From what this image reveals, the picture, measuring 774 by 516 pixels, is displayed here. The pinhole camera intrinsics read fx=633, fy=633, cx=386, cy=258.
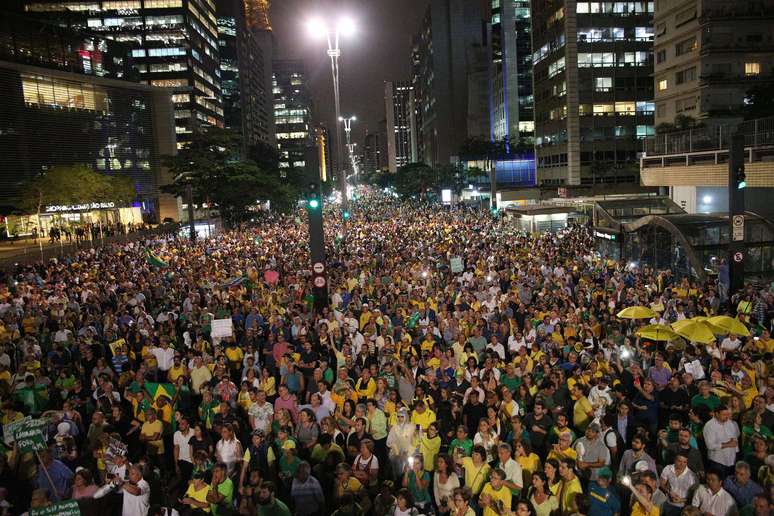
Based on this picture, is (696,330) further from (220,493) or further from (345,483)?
(220,493)

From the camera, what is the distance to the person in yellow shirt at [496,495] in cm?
615

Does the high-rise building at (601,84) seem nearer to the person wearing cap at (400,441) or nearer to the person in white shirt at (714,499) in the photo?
the person wearing cap at (400,441)

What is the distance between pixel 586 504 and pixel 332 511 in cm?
272

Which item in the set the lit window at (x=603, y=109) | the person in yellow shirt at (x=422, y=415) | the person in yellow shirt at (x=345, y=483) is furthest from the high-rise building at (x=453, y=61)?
the person in yellow shirt at (x=345, y=483)

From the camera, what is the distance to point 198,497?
21.9 feet

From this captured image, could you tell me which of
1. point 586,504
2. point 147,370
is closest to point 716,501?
point 586,504

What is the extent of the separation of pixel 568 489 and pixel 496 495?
700 mm

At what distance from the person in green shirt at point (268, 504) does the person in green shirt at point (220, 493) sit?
0.60 metres

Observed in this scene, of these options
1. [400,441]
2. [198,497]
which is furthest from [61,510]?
[400,441]

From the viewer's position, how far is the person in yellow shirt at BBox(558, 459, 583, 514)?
6145mm

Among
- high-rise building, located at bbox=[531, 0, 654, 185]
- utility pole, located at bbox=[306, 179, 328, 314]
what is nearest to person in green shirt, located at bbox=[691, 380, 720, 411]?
utility pole, located at bbox=[306, 179, 328, 314]

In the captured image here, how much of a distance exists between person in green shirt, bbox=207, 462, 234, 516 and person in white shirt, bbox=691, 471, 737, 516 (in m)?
4.67

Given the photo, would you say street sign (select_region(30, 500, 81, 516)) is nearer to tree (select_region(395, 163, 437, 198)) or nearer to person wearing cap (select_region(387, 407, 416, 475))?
person wearing cap (select_region(387, 407, 416, 475))

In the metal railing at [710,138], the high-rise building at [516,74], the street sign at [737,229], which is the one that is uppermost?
the high-rise building at [516,74]
